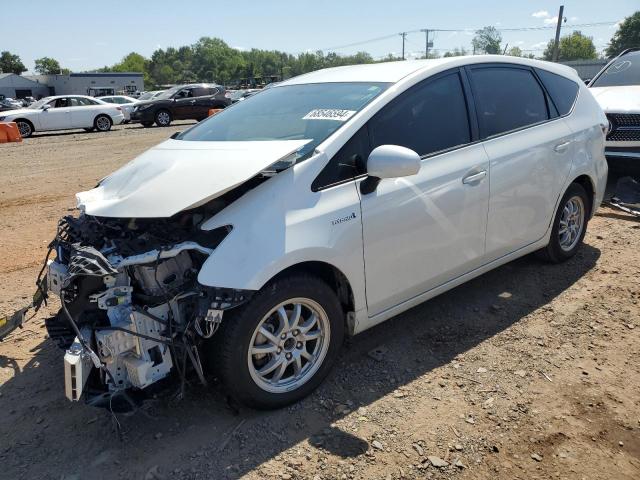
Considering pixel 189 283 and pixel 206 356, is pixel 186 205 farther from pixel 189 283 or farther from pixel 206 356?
pixel 206 356

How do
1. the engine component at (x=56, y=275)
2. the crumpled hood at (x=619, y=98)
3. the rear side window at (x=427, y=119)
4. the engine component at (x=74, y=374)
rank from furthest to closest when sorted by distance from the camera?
1. the crumpled hood at (x=619, y=98)
2. the rear side window at (x=427, y=119)
3. the engine component at (x=56, y=275)
4. the engine component at (x=74, y=374)

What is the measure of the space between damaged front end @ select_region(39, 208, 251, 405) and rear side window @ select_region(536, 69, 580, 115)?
11.0 feet

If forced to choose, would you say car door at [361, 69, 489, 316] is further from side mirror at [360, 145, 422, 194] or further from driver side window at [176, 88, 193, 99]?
driver side window at [176, 88, 193, 99]

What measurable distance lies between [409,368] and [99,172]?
8.92 m

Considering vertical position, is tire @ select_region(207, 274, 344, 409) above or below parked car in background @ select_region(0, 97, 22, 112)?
below

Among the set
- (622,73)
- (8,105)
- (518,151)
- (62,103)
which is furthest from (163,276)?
(8,105)

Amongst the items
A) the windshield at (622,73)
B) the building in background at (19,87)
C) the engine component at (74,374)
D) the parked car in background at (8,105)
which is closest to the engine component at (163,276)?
the engine component at (74,374)

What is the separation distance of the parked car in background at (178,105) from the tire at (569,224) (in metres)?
20.5

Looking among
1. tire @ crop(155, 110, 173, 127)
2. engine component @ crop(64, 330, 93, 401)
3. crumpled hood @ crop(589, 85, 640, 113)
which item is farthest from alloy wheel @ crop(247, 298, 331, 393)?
tire @ crop(155, 110, 173, 127)

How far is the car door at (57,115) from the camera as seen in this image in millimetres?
20562

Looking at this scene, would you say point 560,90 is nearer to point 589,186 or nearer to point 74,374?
point 589,186

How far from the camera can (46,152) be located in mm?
14508

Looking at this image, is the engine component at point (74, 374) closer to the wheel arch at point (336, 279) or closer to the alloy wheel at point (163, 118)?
the wheel arch at point (336, 279)

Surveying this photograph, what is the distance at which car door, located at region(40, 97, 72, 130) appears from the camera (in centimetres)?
2056
